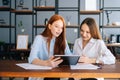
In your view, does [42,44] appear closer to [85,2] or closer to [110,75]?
[110,75]

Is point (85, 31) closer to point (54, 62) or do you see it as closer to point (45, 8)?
point (54, 62)

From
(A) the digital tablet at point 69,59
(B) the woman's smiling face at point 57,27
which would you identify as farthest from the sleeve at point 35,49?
(A) the digital tablet at point 69,59

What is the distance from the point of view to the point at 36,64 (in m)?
1.97

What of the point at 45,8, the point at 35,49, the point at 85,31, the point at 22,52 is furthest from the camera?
the point at 45,8

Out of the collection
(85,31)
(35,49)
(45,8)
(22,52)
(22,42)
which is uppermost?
(45,8)

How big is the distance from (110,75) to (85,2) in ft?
14.4

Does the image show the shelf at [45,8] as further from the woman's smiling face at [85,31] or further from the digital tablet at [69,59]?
the digital tablet at [69,59]

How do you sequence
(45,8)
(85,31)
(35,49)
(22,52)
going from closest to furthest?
1. (35,49)
2. (85,31)
3. (22,52)
4. (45,8)

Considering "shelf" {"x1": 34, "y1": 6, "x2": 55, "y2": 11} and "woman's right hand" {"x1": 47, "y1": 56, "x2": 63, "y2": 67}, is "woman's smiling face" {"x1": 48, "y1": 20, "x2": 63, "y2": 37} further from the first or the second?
"shelf" {"x1": 34, "y1": 6, "x2": 55, "y2": 11}

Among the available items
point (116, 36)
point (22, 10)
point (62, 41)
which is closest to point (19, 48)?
point (22, 10)

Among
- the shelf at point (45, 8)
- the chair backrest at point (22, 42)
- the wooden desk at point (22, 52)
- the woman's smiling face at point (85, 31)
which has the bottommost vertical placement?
the wooden desk at point (22, 52)

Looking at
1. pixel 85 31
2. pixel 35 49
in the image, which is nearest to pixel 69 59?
pixel 35 49

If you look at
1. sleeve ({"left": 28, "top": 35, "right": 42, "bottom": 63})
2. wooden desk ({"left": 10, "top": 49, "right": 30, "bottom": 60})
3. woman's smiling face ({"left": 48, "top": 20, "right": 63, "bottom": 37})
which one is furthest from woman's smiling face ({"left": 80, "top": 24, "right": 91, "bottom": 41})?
wooden desk ({"left": 10, "top": 49, "right": 30, "bottom": 60})

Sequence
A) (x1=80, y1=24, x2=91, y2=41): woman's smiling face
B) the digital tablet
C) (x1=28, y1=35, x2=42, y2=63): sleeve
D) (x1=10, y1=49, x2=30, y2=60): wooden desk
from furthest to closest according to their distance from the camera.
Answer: (x1=10, y1=49, x2=30, y2=60): wooden desk
(x1=80, y1=24, x2=91, y2=41): woman's smiling face
(x1=28, y1=35, x2=42, y2=63): sleeve
the digital tablet
